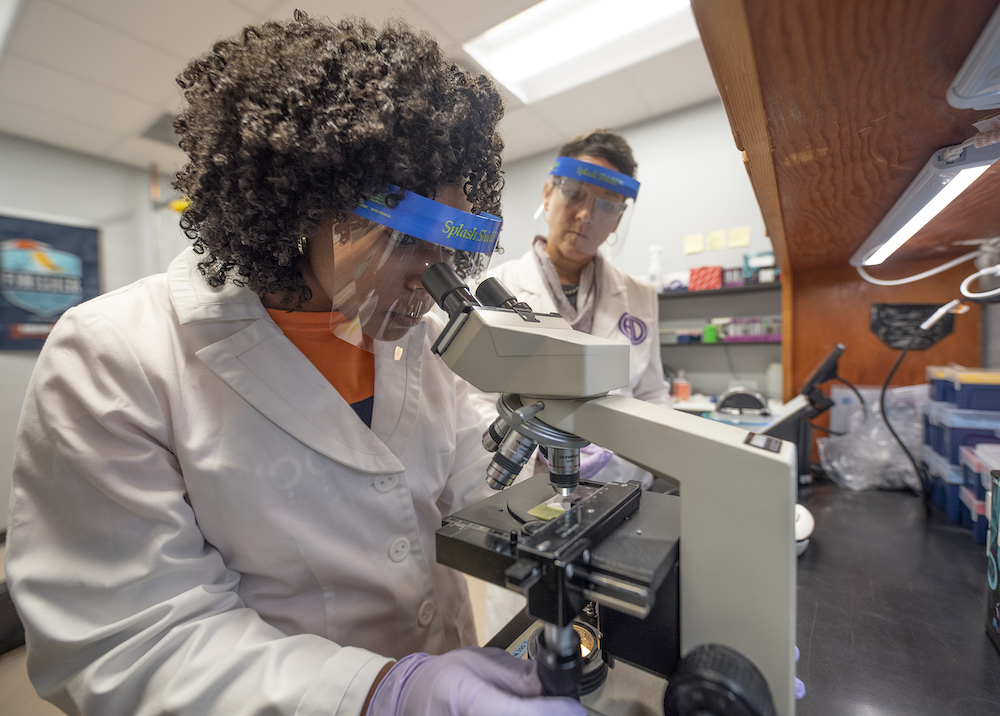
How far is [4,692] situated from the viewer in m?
1.36

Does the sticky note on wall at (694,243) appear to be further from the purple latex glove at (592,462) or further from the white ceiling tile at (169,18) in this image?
the white ceiling tile at (169,18)

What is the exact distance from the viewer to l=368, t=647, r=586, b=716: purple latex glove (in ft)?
1.65

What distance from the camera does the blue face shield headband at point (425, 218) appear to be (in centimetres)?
65

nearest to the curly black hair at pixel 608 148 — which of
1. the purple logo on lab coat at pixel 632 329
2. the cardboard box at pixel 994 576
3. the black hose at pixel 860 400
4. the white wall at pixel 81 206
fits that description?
the purple logo on lab coat at pixel 632 329

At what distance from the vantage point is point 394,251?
0.71 m

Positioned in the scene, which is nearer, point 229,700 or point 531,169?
point 229,700

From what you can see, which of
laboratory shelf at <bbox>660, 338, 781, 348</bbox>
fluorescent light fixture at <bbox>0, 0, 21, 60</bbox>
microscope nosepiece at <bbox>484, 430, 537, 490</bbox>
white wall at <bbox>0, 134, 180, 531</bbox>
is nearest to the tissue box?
laboratory shelf at <bbox>660, 338, 781, 348</bbox>

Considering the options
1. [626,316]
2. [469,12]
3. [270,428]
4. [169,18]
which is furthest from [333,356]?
[169,18]

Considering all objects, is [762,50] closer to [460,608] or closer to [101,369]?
[101,369]

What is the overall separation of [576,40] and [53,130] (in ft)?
13.2

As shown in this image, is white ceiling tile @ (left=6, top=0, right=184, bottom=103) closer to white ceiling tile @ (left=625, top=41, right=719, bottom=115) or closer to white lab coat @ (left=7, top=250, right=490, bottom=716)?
white lab coat @ (left=7, top=250, right=490, bottom=716)

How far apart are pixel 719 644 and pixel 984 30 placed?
701 millimetres

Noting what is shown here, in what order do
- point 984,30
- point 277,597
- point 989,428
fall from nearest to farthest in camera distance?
point 984,30 < point 277,597 < point 989,428

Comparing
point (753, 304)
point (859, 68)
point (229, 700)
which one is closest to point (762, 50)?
point (859, 68)
